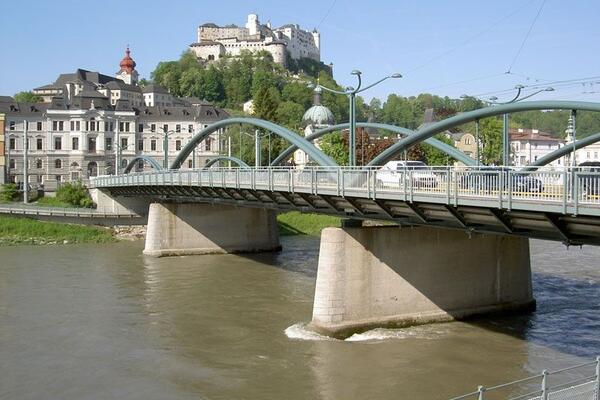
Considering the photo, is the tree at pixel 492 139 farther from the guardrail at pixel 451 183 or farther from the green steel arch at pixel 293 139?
the guardrail at pixel 451 183

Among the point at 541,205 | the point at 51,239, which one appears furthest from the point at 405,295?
the point at 51,239

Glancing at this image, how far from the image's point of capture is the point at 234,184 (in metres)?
33.8

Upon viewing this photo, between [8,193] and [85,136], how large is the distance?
59.4ft

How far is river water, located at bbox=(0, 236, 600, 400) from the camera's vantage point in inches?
777

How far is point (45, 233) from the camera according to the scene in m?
56.0

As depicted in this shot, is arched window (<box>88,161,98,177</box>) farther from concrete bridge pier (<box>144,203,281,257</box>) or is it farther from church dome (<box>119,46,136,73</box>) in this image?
church dome (<box>119,46,136,73</box>)

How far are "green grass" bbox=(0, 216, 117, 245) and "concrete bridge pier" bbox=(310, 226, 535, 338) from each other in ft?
113

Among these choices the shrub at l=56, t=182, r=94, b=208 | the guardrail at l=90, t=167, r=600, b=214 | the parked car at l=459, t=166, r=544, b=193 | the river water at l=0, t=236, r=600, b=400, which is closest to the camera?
the guardrail at l=90, t=167, r=600, b=214

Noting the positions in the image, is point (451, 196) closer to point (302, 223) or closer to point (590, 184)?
point (590, 184)

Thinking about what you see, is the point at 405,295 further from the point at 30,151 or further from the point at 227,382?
the point at 30,151

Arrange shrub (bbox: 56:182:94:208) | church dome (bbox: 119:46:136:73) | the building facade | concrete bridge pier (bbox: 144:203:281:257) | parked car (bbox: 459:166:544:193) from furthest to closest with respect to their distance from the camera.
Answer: church dome (bbox: 119:46:136:73)
the building facade
shrub (bbox: 56:182:94:208)
concrete bridge pier (bbox: 144:203:281:257)
parked car (bbox: 459:166:544:193)

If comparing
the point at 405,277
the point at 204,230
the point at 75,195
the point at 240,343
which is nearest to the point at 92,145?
the point at 75,195

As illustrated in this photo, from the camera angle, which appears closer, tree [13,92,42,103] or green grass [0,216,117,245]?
green grass [0,216,117,245]

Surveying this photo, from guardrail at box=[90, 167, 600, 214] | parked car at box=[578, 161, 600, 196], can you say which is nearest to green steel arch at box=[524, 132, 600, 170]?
guardrail at box=[90, 167, 600, 214]
